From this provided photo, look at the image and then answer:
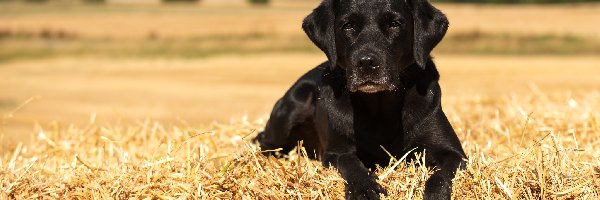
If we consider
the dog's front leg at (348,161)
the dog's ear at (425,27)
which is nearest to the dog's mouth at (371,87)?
the dog's ear at (425,27)

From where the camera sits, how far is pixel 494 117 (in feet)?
34.6

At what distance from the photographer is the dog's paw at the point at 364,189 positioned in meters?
6.07

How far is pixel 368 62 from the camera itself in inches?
250

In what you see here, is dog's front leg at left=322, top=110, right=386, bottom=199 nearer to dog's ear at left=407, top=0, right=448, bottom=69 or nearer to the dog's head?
the dog's head

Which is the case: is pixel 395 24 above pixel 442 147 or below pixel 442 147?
above

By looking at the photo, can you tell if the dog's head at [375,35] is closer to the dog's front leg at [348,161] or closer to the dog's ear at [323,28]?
the dog's ear at [323,28]

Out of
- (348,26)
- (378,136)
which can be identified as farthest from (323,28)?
(378,136)

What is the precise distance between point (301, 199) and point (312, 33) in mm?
1587

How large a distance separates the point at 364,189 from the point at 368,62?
34.6 inches

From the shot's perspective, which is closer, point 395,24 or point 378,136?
point 395,24

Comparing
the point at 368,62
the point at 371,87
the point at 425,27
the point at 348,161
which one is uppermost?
the point at 425,27

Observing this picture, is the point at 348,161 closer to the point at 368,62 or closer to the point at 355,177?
the point at 355,177

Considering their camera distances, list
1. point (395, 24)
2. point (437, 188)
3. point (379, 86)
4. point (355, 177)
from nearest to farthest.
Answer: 1. point (437, 188)
2. point (355, 177)
3. point (379, 86)
4. point (395, 24)

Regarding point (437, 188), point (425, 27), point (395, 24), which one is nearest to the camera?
point (437, 188)
